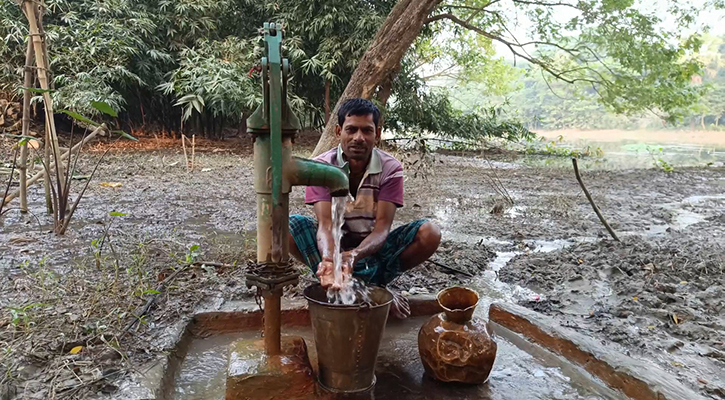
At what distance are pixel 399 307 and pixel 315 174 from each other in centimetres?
103

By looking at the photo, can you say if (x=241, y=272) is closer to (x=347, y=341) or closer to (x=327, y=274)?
(x=327, y=274)

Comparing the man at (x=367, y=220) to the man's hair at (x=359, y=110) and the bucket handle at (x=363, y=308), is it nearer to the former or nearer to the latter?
the man's hair at (x=359, y=110)

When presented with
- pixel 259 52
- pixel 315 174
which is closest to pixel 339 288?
pixel 315 174

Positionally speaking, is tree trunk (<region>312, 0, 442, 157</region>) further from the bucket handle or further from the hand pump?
the bucket handle

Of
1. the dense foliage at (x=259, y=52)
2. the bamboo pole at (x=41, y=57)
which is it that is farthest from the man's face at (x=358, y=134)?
the dense foliage at (x=259, y=52)

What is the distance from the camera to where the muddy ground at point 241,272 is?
1768 mm

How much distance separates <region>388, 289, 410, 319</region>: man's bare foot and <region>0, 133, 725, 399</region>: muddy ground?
36 cm

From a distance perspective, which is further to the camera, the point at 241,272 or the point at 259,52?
the point at 259,52

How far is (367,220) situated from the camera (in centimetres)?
236

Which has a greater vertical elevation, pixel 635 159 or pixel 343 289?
pixel 343 289

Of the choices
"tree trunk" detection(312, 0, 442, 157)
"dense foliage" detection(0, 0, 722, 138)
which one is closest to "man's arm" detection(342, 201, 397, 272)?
"tree trunk" detection(312, 0, 442, 157)

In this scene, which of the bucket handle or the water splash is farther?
the water splash

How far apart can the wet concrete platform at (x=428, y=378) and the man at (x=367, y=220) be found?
38cm

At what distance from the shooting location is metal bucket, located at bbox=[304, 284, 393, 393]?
1562 millimetres
